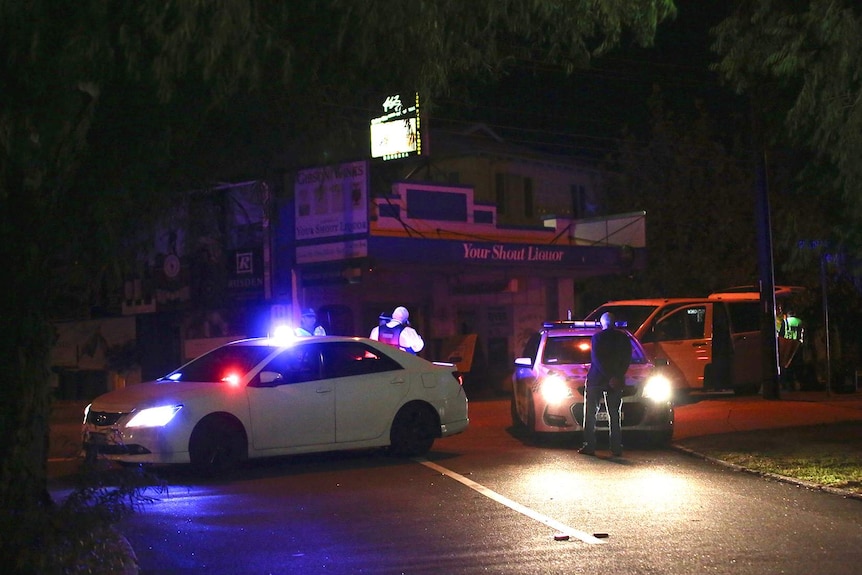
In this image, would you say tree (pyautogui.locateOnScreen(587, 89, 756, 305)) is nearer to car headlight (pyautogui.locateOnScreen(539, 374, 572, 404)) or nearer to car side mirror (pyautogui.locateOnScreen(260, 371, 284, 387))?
car headlight (pyautogui.locateOnScreen(539, 374, 572, 404))

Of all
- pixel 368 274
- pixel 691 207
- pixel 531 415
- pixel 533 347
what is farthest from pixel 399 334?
pixel 691 207

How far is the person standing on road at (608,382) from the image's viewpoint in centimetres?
1374

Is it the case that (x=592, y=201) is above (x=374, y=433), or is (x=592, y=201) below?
above

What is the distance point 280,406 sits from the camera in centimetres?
1267

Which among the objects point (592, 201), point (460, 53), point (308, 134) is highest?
point (592, 201)

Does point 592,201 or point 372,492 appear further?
point 592,201

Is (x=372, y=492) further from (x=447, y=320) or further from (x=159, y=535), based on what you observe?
(x=447, y=320)

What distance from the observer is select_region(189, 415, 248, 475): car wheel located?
12.0 m

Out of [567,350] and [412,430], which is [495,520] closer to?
[412,430]

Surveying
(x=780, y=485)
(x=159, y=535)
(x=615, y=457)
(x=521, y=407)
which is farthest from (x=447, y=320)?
(x=159, y=535)

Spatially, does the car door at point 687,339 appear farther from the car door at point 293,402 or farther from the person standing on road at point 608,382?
the car door at point 293,402

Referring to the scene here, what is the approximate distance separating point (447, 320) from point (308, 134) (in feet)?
68.7

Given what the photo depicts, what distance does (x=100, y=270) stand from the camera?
7602 millimetres

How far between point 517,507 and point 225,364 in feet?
14.5
